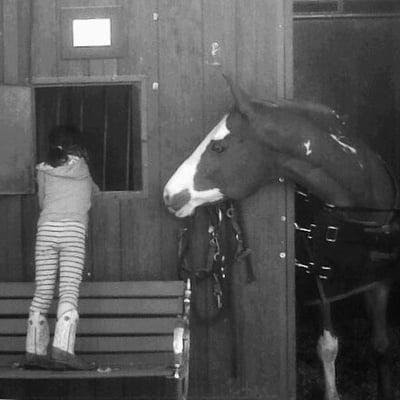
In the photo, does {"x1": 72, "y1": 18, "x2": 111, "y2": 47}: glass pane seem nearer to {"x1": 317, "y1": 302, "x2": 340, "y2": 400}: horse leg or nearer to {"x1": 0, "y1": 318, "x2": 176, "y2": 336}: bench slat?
{"x1": 0, "y1": 318, "x2": 176, "y2": 336}: bench slat

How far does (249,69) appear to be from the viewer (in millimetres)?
5938

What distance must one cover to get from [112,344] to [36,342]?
0.44 metres

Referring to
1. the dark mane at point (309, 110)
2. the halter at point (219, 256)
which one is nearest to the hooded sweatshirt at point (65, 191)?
the halter at point (219, 256)

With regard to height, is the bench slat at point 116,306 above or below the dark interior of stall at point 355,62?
below

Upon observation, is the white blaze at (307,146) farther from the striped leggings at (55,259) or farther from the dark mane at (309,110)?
the striped leggings at (55,259)

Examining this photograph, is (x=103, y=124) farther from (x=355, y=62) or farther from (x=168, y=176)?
(x=355, y=62)

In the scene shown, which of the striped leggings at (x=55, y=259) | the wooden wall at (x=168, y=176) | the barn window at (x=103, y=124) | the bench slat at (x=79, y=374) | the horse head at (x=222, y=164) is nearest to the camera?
the bench slat at (x=79, y=374)

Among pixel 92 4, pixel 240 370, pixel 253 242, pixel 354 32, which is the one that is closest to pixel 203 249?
pixel 253 242

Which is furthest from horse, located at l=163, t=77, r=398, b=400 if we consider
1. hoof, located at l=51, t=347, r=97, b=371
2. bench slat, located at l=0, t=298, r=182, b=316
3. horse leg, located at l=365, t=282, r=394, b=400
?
hoof, located at l=51, t=347, r=97, b=371

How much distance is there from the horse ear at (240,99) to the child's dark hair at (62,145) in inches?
36.0

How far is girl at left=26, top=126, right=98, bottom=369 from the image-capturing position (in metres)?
5.51

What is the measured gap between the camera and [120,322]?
5.79 meters

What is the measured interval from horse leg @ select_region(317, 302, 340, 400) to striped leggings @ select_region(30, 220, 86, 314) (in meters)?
1.56

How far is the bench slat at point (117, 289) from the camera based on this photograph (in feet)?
19.1
